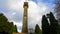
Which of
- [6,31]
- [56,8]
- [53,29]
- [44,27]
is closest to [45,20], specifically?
[44,27]

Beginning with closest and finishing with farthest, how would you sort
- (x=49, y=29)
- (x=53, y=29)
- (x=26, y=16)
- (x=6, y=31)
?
(x=53, y=29), (x=49, y=29), (x=26, y=16), (x=6, y=31)

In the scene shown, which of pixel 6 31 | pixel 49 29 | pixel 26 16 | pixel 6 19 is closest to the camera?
pixel 49 29

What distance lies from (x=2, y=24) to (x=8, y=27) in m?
2.11

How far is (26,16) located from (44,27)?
19.2 ft

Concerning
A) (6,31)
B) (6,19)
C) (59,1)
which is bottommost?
(6,31)

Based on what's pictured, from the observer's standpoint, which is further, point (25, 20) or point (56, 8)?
point (25, 20)

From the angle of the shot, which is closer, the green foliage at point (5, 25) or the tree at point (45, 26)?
the tree at point (45, 26)

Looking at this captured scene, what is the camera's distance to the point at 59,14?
91.8ft

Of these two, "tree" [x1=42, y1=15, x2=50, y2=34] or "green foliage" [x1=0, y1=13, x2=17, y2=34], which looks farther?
"green foliage" [x1=0, y1=13, x2=17, y2=34]

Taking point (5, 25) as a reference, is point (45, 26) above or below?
above

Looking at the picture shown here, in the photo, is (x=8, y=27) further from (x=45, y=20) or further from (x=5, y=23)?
(x=45, y=20)

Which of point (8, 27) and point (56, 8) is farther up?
point (56, 8)

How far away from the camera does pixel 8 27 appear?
181 ft

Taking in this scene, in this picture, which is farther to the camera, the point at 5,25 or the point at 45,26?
the point at 5,25
